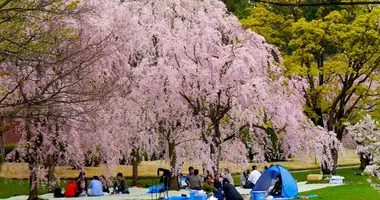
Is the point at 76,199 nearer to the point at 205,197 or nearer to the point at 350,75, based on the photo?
the point at 205,197

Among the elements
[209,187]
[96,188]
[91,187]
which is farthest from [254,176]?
[91,187]

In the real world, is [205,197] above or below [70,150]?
below

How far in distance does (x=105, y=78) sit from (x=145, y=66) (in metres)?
1.66

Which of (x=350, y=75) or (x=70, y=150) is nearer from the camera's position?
(x=70, y=150)

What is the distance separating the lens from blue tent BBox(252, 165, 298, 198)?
903 inches

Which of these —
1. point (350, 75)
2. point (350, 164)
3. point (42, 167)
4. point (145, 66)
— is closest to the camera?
point (42, 167)

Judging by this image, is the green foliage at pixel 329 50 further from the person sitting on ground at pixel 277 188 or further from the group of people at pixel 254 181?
the person sitting on ground at pixel 277 188

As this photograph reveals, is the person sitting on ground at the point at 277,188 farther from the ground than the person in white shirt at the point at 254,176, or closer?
closer

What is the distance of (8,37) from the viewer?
13805 millimetres

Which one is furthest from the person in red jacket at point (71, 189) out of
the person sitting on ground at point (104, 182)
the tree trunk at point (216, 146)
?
the tree trunk at point (216, 146)

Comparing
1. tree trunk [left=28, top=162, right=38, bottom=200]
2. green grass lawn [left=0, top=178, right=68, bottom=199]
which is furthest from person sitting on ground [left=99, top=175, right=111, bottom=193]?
tree trunk [left=28, top=162, right=38, bottom=200]

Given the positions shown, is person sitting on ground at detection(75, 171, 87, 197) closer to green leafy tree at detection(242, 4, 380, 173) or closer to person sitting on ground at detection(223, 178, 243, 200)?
person sitting on ground at detection(223, 178, 243, 200)

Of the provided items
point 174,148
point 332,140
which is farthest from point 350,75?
point 174,148

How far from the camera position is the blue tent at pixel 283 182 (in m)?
22.9
